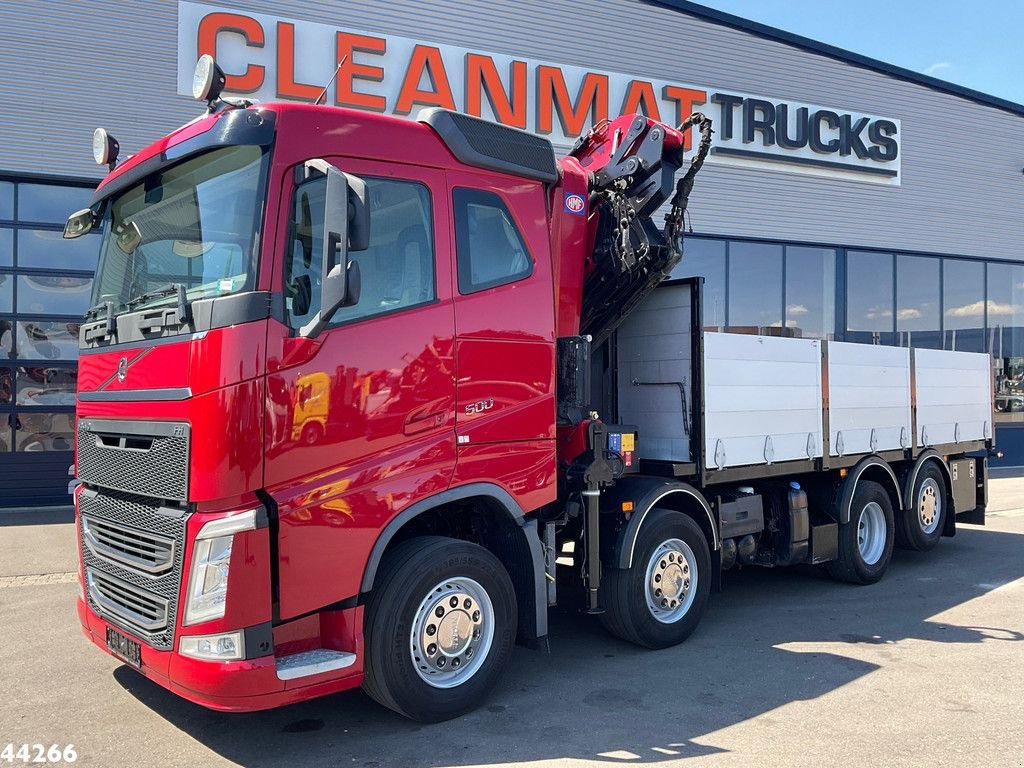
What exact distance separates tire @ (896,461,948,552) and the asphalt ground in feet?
5.33

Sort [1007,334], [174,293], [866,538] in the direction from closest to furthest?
[174,293] < [866,538] < [1007,334]

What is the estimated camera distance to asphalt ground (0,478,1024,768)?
4066 millimetres

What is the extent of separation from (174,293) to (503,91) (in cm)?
1081

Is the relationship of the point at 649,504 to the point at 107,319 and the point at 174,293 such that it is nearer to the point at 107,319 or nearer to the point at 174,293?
the point at 174,293

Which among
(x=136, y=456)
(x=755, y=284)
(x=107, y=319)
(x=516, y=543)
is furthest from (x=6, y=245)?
(x=755, y=284)

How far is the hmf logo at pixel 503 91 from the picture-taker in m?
12.1

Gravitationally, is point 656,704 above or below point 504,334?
below

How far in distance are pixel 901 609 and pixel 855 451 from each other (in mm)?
1486

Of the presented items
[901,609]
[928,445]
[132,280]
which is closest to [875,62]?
[928,445]

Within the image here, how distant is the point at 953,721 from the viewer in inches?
175

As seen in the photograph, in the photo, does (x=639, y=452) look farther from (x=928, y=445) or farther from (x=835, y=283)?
(x=835, y=283)

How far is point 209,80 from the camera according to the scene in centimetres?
437

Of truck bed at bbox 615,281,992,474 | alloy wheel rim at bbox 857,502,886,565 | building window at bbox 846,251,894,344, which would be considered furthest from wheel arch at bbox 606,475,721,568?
building window at bbox 846,251,894,344

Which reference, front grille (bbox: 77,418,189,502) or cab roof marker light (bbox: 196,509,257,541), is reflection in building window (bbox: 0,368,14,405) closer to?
front grille (bbox: 77,418,189,502)
